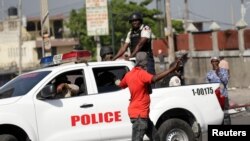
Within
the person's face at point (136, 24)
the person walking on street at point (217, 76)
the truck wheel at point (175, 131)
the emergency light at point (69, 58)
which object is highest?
the person's face at point (136, 24)

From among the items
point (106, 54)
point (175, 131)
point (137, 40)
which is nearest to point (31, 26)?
point (106, 54)

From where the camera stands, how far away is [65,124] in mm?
8391

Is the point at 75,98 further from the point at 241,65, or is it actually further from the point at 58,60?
the point at 241,65

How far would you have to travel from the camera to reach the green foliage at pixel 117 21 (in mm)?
66125

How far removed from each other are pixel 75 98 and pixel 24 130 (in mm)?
858

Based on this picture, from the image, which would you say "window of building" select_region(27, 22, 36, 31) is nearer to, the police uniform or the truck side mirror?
the police uniform

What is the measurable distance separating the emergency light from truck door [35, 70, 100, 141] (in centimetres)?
74

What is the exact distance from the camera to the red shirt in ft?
25.1

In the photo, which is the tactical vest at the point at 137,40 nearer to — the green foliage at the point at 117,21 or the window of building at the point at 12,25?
the green foliage at the point at 117,21

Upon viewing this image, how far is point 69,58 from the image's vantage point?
9359mm

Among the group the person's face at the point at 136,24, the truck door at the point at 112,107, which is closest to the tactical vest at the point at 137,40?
the person's face at the point at 136,24

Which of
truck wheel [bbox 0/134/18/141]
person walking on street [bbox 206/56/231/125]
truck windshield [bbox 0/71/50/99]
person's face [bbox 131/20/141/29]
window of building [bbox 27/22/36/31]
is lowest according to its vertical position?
truck wheel [bbox 0/134/18/141]

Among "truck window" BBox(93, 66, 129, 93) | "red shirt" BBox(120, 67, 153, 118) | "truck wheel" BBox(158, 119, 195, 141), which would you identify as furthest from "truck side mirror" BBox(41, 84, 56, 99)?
"truck wheel" BBox(158, 119, 195, 141)

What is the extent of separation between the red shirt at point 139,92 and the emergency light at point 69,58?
1.58 meters
